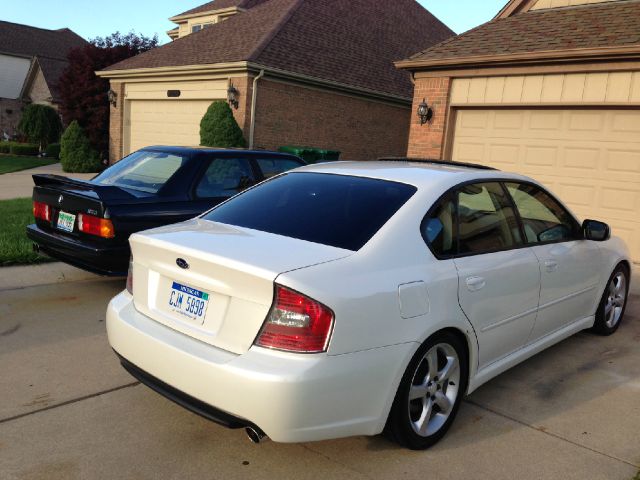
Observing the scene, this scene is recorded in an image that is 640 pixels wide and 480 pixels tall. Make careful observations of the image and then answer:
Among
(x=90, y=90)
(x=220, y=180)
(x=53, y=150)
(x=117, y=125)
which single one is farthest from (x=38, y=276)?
(x=53, y=150)

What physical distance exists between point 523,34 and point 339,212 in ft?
28.7

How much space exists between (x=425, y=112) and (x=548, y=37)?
2420 millimetres

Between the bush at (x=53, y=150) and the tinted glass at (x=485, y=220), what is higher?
the tinted glass at (x=485, y=220)

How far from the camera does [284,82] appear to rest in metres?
15.9

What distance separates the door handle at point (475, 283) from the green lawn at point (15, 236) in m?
5.46

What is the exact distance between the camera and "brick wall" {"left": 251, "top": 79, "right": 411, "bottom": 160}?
1584cm

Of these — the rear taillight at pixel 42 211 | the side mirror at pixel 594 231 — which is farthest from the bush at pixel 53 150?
the side mirror at pixel 594 231

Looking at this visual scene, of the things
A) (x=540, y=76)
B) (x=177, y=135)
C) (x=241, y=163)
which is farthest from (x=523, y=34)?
(x=177, y=135)

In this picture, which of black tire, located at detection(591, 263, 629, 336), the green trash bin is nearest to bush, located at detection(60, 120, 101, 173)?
the green trash bin

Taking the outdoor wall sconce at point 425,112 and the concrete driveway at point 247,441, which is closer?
the concrete driveway at point 247,441

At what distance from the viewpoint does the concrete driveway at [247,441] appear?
289 centimetres

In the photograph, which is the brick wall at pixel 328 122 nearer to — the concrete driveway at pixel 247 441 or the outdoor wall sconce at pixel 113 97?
the outdoor wall sconce at pixel 113 97

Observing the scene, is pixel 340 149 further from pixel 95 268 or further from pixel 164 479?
pixel 164 479

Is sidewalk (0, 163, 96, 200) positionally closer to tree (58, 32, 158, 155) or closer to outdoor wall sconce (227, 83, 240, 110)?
tree (58, 32, 158, 155)
